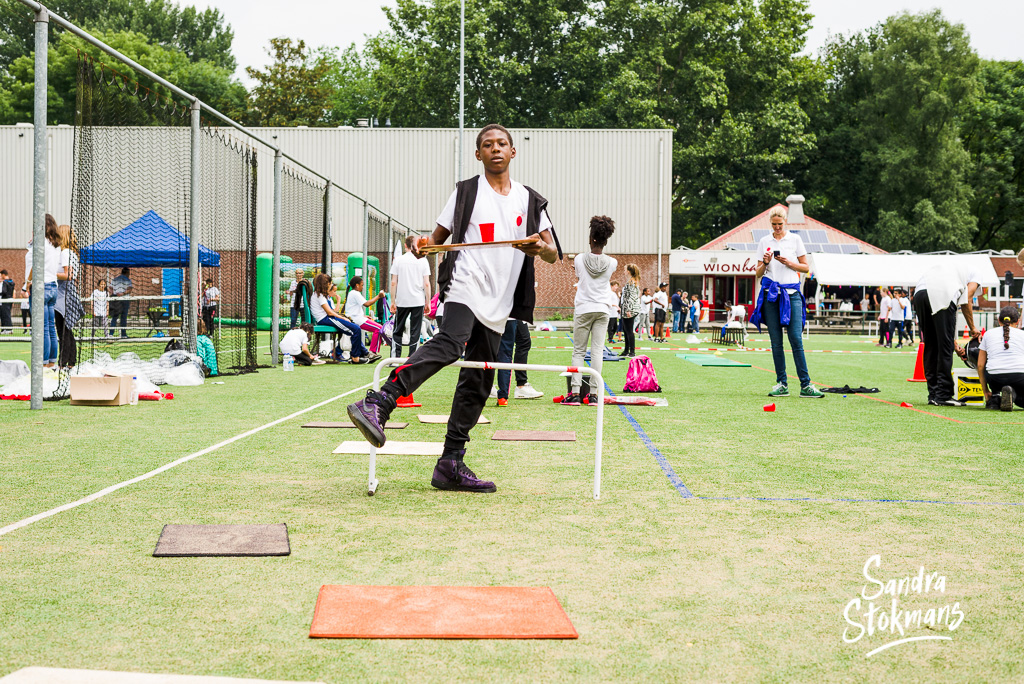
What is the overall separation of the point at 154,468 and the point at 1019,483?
475 cm

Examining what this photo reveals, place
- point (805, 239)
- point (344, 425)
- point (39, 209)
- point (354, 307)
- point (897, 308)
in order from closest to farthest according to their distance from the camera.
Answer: point (344, 425) < point (39, 209) < point (354, 307) < point (897, 308) < point (805, 239)

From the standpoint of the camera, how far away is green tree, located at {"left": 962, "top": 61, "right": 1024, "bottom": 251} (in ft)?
201

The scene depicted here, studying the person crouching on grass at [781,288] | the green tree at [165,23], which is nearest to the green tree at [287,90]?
the green tree at [165,23]

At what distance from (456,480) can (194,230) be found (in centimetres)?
795

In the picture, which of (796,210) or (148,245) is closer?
(148,245)

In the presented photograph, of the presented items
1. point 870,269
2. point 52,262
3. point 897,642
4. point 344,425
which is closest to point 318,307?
point 52,262

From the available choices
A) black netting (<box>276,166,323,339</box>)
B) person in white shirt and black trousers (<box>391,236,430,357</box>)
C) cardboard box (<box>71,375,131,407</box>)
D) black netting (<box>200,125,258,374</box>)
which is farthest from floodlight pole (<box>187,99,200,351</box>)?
black netting (<box>276,166,323,339</box>)

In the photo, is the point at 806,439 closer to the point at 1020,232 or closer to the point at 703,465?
the point at 703,465

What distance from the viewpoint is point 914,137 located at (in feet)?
198

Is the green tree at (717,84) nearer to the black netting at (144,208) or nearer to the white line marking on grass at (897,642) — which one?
the black netting at (144,208)

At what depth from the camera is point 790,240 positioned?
11.2 metres

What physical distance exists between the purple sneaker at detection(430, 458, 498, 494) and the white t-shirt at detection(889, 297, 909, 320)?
26341 millimetres

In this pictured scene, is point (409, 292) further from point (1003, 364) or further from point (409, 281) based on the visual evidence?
point (1003, 364)

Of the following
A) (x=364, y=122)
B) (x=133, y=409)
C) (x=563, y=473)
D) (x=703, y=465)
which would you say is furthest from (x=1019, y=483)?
(x=364, y=122)
